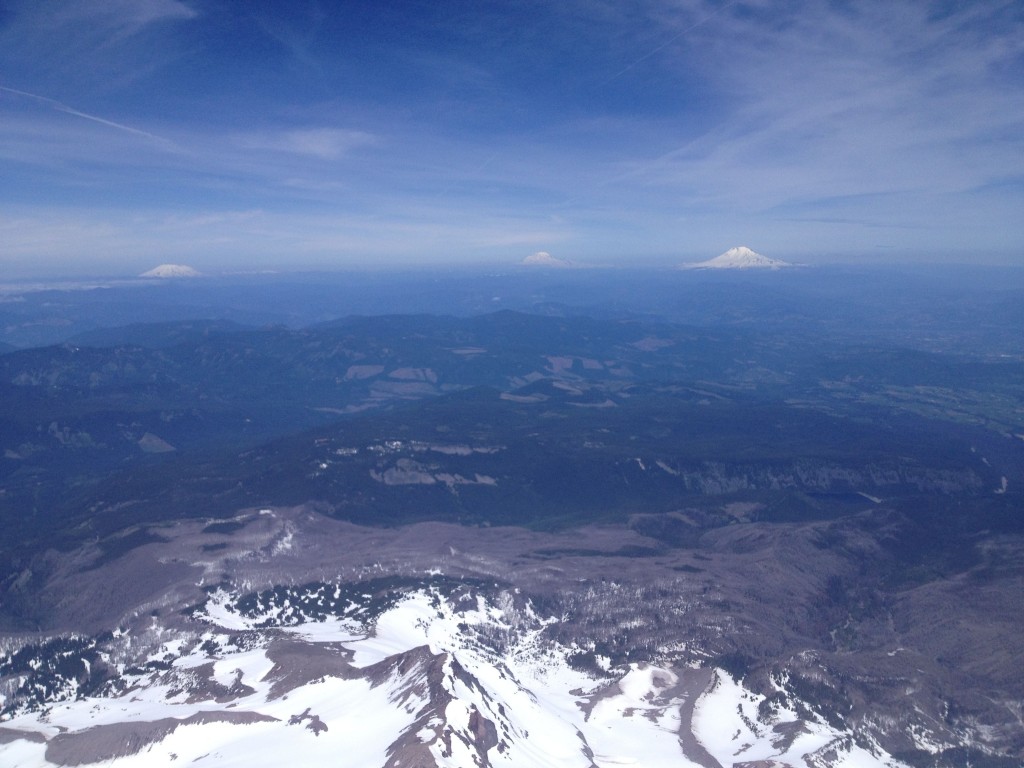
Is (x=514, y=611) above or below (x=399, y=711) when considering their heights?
below

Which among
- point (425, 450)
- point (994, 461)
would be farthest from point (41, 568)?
point (994, 461)

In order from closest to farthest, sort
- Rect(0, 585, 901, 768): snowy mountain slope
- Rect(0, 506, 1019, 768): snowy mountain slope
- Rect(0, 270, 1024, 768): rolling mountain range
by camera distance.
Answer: Rect(0, 585, 901, 768): snowy mountain slope → Rect(0, 506, 1019, 768): snowy mountain slope → Rect(0, 270, 1024, 768): rolling mountain range

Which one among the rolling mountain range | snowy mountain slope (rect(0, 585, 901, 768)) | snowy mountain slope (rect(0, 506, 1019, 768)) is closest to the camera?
snowy mountain slope (rect(0, 585, 901, 768))

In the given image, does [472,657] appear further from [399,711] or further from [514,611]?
[399,711]

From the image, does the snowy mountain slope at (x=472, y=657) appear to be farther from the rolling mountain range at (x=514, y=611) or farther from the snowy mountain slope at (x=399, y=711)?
the rolling mountain range at (x=514, y=611)

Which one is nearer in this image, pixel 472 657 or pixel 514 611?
pixel 472 657

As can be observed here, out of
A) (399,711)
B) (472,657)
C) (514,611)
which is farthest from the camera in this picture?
(514,611)

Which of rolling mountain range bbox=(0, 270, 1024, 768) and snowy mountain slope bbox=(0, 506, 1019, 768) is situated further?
rolling mountain range bbox=(0, 270, 1024, 768)

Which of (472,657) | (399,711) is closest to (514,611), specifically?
(472,657)

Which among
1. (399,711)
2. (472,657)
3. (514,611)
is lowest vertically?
(514,611)

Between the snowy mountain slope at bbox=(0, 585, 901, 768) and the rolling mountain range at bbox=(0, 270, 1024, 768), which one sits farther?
the rolling mountain range at bbox=(0, 270, 1024, 768)

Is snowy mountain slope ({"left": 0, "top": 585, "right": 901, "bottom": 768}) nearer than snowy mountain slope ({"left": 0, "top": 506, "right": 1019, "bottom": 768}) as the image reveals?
Yes

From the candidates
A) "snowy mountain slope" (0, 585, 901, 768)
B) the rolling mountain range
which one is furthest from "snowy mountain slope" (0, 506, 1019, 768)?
the rolling mountain range

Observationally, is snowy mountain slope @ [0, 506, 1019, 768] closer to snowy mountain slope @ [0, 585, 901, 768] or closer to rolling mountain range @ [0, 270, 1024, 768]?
snowy mountain slope @ [0, 585, 901, 768]
